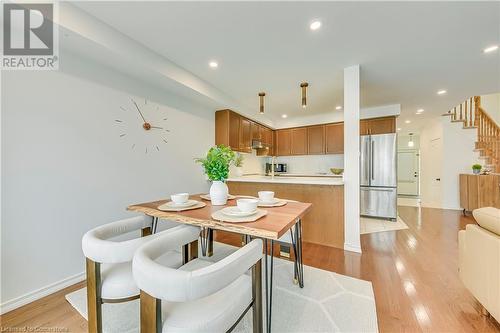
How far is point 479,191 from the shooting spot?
14.5 feet

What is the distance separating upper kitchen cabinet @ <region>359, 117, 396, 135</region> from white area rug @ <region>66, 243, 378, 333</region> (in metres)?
3.67

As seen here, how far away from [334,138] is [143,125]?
4.26m

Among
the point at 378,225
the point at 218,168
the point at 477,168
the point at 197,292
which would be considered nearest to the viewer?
the point at 197,292

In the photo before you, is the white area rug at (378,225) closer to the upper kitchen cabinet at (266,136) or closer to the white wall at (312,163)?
the white wall at (312,163)

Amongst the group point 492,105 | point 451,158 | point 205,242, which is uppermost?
point 492,105

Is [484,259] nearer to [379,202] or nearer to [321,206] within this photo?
[321,206]

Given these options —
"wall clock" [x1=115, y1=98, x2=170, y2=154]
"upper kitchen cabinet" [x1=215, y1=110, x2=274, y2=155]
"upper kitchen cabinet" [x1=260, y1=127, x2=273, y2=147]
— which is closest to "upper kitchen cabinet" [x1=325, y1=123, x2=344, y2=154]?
"upper kitchen cabinet" [x1=260, y1=127, x2=273, y2=147]

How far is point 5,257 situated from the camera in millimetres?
1596

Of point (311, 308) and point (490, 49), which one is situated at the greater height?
point (490, 49)

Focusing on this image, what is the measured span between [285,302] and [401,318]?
876 mm

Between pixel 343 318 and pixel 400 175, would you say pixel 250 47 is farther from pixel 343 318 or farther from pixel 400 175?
pixel 400 175

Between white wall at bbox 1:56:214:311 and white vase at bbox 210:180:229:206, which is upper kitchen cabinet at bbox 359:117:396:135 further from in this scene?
white wall at bbox 1:56:214:311

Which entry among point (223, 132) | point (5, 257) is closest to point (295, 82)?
point (223, 132)

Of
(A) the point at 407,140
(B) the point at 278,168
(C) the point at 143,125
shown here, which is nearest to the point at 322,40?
(C) the point at 143,125
